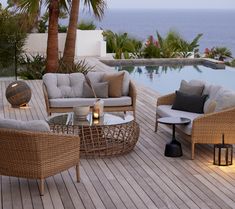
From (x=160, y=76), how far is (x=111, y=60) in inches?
108

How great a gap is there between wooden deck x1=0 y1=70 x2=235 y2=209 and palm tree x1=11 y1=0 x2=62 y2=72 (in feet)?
18.9

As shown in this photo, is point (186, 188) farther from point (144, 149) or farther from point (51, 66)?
point (51, 66)

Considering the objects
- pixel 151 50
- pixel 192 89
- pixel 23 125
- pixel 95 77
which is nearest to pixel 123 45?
pixel 151 50

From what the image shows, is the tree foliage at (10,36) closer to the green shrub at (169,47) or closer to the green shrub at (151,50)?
the green shrub at (151,50)

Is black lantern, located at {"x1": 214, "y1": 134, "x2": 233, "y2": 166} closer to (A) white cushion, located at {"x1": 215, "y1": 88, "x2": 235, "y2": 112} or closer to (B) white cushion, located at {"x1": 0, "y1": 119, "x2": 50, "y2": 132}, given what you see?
(A) white cushion, located at {"x1": 215, "y1": 88, "x2": 235, "y2": 112}

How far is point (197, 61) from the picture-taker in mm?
18859

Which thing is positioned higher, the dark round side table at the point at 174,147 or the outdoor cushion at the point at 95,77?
the outdoor cushion at the point at 95,77

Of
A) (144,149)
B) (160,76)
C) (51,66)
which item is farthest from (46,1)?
(144,149)

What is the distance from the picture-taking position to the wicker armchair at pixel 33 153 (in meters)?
5.32

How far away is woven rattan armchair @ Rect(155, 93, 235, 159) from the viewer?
6.68 metres

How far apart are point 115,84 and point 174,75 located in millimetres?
7257

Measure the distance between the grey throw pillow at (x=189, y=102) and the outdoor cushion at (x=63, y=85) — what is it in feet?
5.85

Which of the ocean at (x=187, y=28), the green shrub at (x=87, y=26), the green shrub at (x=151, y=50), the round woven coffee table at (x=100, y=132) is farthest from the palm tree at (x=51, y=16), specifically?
the ocean at (x=187, y=28)

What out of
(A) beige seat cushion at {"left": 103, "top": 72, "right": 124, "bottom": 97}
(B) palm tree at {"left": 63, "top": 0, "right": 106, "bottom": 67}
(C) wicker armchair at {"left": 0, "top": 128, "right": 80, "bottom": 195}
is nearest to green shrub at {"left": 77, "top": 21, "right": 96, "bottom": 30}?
(B) palm tree at {"left": 63, "top": 0, "right": 106, "bottom": 67}
